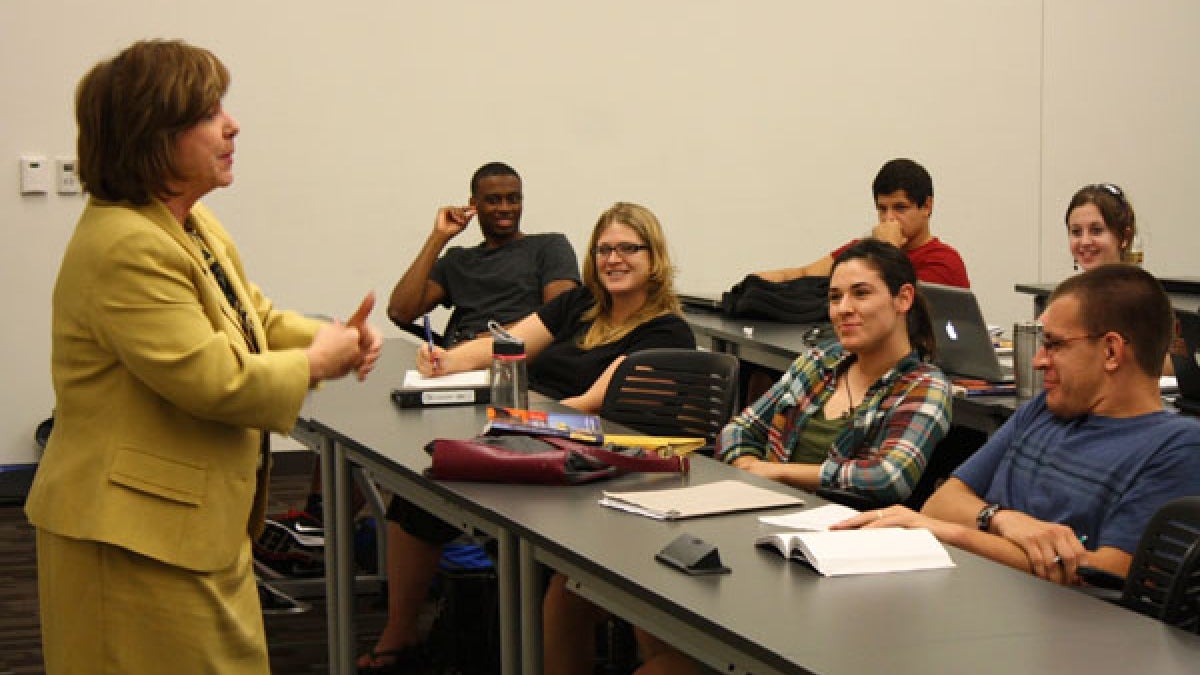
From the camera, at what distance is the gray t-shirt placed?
19.2 feet

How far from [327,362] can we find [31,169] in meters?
4.68

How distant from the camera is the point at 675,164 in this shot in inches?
294

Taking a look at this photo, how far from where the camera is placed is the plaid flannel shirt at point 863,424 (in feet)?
10.9

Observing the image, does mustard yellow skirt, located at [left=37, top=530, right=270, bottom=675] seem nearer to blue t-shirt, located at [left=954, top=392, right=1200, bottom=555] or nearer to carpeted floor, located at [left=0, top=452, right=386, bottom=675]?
blue t-shirt, located at [left=954, top=392, right=1200, bottom=555]

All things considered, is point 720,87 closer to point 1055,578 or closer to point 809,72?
point 809,72

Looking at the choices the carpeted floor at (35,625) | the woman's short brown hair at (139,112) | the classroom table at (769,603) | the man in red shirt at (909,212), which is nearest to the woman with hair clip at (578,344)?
the carpeted floor at (35,625)

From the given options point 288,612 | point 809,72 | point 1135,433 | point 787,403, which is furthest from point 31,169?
point 1135,433

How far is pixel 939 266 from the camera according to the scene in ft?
18.3

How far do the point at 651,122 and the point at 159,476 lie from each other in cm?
538

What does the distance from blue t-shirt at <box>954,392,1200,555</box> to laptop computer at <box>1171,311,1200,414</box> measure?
112 centimetres

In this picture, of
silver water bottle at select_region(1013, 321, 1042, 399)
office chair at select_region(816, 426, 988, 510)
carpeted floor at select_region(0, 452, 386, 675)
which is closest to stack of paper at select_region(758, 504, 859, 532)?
office chair at select_region(816, 426, 988, 510)

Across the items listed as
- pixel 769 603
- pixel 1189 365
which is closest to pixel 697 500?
pixel 769 603

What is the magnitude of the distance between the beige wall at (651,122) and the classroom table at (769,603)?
3.86 meters

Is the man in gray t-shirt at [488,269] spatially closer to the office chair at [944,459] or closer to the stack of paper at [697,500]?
the office chair at [944,459]
